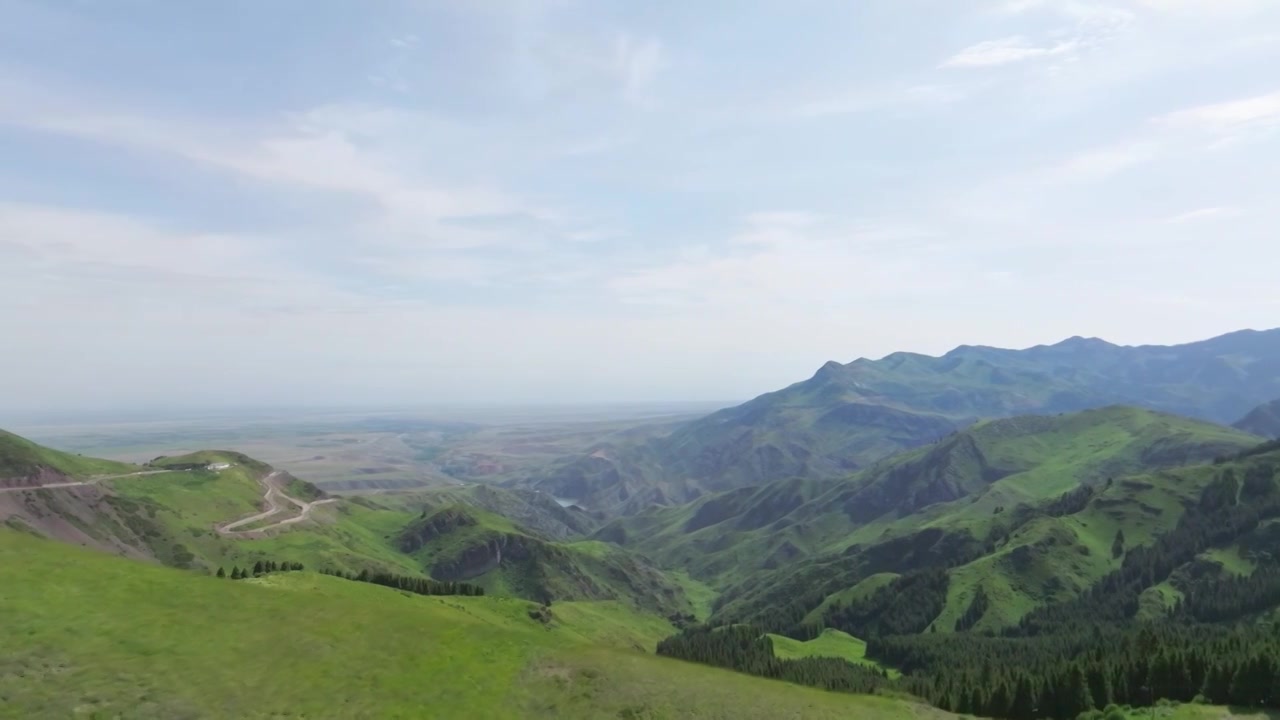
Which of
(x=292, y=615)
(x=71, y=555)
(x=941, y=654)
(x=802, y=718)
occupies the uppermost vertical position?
(x=71, y=555)

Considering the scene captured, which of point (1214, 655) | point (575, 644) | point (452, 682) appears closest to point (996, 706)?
point (1214, 655)

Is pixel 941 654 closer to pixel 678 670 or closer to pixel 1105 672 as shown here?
pixel 1105 672

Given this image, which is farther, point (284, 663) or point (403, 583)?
point (403, 583)

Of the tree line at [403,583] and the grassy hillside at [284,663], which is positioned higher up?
the grassy hillside at [284,663]

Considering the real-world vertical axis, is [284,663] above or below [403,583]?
above

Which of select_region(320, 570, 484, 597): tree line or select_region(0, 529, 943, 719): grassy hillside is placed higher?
select_region(0, 529, 943, 719): grassy hillside

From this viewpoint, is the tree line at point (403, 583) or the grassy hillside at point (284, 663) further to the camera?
the tree line at point (403, 583)

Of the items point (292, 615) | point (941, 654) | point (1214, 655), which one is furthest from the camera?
point (941, 654)

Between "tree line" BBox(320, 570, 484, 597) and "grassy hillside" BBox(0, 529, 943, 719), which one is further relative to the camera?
"tree line" BBox(320, 570, 484, 597)
